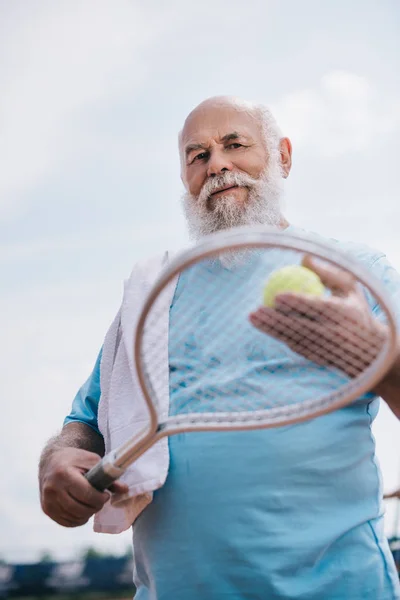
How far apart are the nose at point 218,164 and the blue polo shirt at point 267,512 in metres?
0.65

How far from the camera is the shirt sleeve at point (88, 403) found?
2369mm

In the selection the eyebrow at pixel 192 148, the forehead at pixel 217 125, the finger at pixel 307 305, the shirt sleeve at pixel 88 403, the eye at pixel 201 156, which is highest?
the forehead at pixel 217 125

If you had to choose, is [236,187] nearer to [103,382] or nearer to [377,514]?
[103,382]

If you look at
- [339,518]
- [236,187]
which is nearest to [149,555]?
[339,518]

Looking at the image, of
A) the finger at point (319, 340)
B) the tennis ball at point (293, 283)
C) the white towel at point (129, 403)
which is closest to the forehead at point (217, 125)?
the white towel at point (129, 403)

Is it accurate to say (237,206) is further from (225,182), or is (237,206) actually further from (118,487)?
(118,487)

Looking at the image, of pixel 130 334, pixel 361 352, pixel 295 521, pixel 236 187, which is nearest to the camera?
pixel 361 352

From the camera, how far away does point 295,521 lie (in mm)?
1912

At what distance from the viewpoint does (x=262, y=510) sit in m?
1.91

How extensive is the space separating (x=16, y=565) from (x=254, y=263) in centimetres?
1289

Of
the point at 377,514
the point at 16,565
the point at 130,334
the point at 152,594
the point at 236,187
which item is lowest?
the point at 16,565

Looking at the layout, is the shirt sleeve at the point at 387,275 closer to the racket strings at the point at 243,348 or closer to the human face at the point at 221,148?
the racket strings at the point at 243,348

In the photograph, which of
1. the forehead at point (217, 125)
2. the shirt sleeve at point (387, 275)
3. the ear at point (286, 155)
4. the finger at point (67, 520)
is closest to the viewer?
the finger at point (67, 520)

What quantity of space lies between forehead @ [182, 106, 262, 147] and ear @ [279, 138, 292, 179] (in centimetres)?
23
